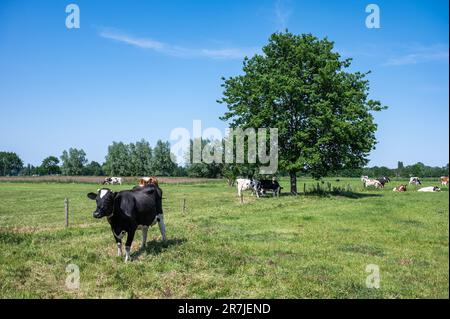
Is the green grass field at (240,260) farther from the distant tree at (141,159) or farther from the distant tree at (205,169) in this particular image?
the distant tree at (141,159)

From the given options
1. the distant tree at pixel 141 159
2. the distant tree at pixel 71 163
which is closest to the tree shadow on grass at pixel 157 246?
the distant tree at pixel 141 159

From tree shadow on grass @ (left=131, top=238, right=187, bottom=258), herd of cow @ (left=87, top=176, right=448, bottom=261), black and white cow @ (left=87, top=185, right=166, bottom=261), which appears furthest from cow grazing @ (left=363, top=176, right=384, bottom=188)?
black and white cow @ (left=87, top=185, right=166, bottom=261)

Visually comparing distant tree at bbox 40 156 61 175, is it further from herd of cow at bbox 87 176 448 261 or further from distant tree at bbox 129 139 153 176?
herd of cow at bbox 87 176 448 261

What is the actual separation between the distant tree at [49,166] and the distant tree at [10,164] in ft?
53.8

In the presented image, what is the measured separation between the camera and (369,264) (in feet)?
36.0

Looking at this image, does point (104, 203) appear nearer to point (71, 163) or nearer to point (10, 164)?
point (71, 163)

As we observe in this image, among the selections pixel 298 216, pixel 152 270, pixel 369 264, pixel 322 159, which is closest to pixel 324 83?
pixel 322 159

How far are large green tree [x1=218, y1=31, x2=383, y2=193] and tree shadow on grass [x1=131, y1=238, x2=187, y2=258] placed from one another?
21.7 metres

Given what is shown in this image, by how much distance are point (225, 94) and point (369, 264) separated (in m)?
30.0

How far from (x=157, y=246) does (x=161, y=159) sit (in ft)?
370

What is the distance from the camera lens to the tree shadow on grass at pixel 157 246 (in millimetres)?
12469
